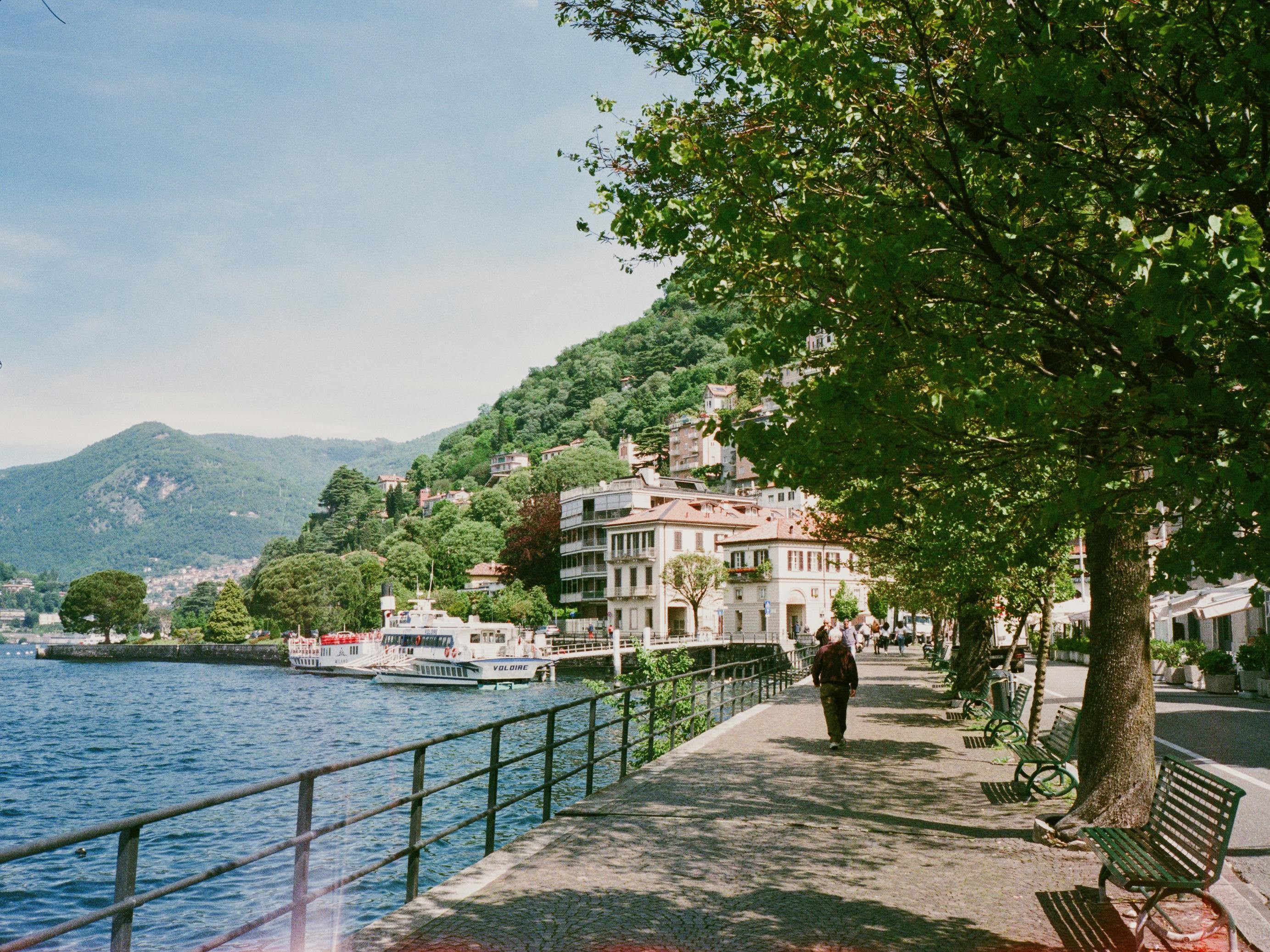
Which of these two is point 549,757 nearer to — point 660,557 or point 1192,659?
point 1192,659

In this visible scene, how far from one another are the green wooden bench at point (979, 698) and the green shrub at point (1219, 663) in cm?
1068

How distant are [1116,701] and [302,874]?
256 inches

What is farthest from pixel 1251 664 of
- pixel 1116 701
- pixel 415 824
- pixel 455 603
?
pixel 455 603

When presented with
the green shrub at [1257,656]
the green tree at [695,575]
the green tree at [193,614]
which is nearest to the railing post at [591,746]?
the green shrub at [1257,656]

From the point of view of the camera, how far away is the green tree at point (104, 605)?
148750mm

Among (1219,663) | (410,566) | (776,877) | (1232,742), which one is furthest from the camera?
(410,566)

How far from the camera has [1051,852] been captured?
329 inches

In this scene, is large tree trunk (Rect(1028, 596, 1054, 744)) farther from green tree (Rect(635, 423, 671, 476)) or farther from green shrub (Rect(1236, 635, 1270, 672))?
green tree (Rect(635, 423, 671, 476))

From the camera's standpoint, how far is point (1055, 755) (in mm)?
10531

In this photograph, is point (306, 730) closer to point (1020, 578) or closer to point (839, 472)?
point (1020, 578)

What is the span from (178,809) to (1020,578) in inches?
525

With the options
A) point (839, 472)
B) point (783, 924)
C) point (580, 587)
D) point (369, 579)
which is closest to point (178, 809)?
point (783, 924)

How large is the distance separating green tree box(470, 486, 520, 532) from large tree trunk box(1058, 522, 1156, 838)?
118m

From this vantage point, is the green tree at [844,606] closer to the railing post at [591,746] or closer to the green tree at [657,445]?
the railing post at [591,746]
